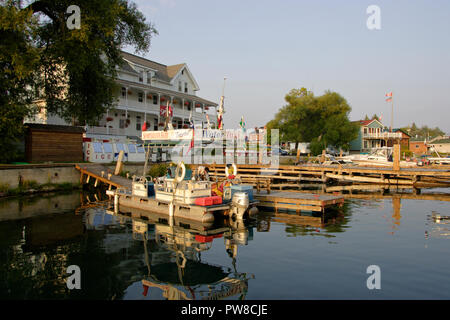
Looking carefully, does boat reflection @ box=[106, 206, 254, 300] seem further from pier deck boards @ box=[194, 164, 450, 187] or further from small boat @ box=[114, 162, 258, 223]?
pier deck boards @ box=[194, 164, 450, 187]

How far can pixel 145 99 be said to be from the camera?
3953cm

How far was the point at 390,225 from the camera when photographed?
15.3 meters

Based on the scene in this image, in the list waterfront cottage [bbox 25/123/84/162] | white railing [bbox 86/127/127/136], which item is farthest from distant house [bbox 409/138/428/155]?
waterfront cottage [bbox 25/123/84/162]

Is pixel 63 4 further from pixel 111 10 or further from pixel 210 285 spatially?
pixel 210 285

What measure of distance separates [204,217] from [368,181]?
73.9 feet

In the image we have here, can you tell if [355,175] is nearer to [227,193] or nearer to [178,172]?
[227,193]

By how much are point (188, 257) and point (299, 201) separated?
886 centimetres

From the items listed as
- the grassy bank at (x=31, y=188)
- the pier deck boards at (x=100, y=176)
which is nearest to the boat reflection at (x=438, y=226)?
the pier deck boards at (x=100, y=176)

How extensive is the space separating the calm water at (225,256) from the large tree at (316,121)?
142 feet

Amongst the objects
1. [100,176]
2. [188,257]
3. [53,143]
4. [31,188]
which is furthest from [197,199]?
[53,143]

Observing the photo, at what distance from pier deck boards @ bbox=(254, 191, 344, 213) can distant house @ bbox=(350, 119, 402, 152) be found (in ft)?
175
